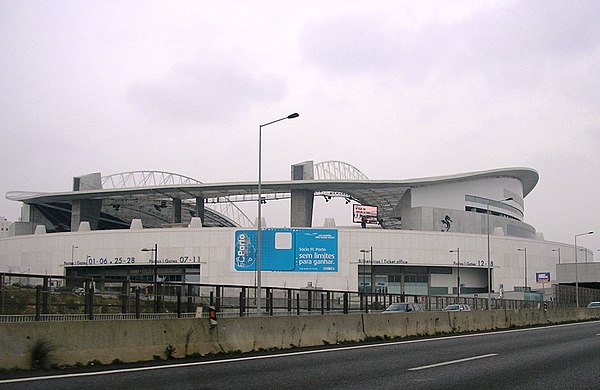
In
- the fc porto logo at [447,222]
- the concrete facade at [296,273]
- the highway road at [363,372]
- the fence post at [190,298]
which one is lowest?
the highway road at [363,372]

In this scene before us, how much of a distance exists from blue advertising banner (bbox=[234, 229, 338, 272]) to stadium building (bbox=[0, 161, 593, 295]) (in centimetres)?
14

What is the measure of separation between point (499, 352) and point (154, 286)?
10.0 metres

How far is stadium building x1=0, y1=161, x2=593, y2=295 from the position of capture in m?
97.4

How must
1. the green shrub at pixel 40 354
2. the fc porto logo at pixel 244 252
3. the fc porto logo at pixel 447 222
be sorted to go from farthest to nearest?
1. the fc porto logo at pixel 447 222
2. the fc porto logo at pixel 244 252
3. the green shrub at pixel 40 354

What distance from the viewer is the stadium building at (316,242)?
3836 inches

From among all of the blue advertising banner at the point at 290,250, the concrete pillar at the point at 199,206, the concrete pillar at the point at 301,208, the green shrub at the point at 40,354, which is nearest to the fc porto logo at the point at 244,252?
the blue advertising banner at the point at 290,250

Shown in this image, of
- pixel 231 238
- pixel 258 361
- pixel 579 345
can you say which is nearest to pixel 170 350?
pixel 258 361

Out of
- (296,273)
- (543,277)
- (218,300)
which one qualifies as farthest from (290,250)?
(218,300)

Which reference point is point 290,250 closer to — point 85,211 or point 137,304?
point 85,211

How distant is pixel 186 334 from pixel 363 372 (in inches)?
172

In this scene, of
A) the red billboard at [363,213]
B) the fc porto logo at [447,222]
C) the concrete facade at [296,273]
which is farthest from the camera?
the red billboard at [363,213]

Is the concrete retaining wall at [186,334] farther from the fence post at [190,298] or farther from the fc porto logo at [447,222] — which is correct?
the fc porto logo at [447,222]

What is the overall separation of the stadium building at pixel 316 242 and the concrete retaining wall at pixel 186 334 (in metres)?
69.7

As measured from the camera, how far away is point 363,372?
43.3 feet
